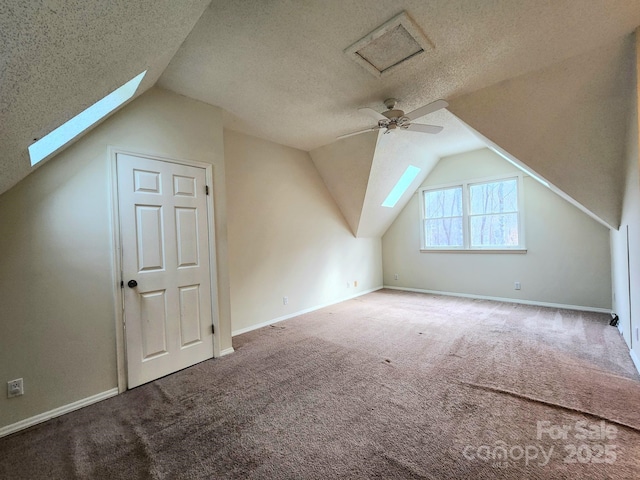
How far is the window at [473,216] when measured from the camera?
4.57 meters

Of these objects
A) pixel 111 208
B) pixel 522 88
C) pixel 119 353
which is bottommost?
pixel 119 353

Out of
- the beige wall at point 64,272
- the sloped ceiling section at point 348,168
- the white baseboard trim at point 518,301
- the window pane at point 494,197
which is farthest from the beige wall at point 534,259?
the beige wall at point 64,272

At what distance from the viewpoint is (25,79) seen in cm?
100

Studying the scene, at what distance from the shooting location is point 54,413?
1.94 meters

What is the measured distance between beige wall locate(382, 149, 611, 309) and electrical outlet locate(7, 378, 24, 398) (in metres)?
5.69

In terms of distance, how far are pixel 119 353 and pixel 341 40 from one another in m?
3.05

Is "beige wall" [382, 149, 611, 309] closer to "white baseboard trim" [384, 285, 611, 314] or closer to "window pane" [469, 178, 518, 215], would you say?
"white baseboard trim" [384, 285, 611, 314]

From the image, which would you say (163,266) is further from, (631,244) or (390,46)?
(631,244)

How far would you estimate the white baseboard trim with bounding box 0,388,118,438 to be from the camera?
1.79 metres

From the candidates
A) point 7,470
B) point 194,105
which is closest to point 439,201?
point 194,105

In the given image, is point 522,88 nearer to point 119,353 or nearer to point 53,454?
point 119,353

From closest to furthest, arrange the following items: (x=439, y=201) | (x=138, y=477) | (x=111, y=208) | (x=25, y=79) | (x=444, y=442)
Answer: (x=25, y=79) < (x=138, y=477) < (x=444, y=442) < (x=111, y=208) < (x=439, y=201)

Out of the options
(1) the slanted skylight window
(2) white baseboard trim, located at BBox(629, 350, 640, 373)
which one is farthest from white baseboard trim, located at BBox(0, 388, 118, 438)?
(2) white baseboard trim, located at BBox(629, 350, 640, 373)

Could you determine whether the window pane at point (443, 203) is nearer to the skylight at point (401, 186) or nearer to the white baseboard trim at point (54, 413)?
the skylight at point (401, 186)
